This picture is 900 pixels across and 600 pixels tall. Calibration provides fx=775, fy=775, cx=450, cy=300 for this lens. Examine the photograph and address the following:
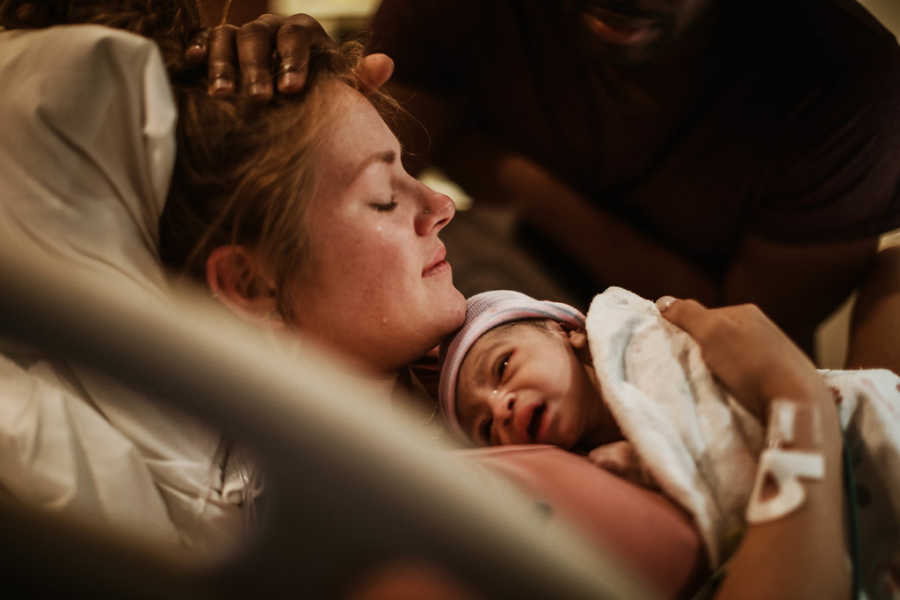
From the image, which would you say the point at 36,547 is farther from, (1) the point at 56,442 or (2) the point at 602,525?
(2) the point at 602,525

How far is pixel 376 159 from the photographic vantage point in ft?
3.25

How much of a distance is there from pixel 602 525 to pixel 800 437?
22cm

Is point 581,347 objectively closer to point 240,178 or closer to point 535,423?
point 535,423

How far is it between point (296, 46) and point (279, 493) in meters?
0.69

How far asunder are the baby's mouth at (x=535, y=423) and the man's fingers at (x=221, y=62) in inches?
21.2

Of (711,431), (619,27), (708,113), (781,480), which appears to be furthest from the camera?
(708,113)

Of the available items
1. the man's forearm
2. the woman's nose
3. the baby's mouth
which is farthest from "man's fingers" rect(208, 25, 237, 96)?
the man's forearm

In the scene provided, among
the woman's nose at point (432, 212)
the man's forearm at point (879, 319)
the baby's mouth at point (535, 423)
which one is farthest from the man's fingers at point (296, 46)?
the man's forearm at point (879, 319)

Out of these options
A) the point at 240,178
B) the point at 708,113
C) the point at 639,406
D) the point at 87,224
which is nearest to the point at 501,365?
the point at 639,406

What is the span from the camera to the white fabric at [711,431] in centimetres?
81

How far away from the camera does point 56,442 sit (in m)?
0.79

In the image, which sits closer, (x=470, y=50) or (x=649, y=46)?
(x=649, y=46)

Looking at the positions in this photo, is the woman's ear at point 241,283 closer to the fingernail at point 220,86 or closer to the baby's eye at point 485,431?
the fingernail at point 220,86

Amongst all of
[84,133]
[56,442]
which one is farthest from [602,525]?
[84,133]
